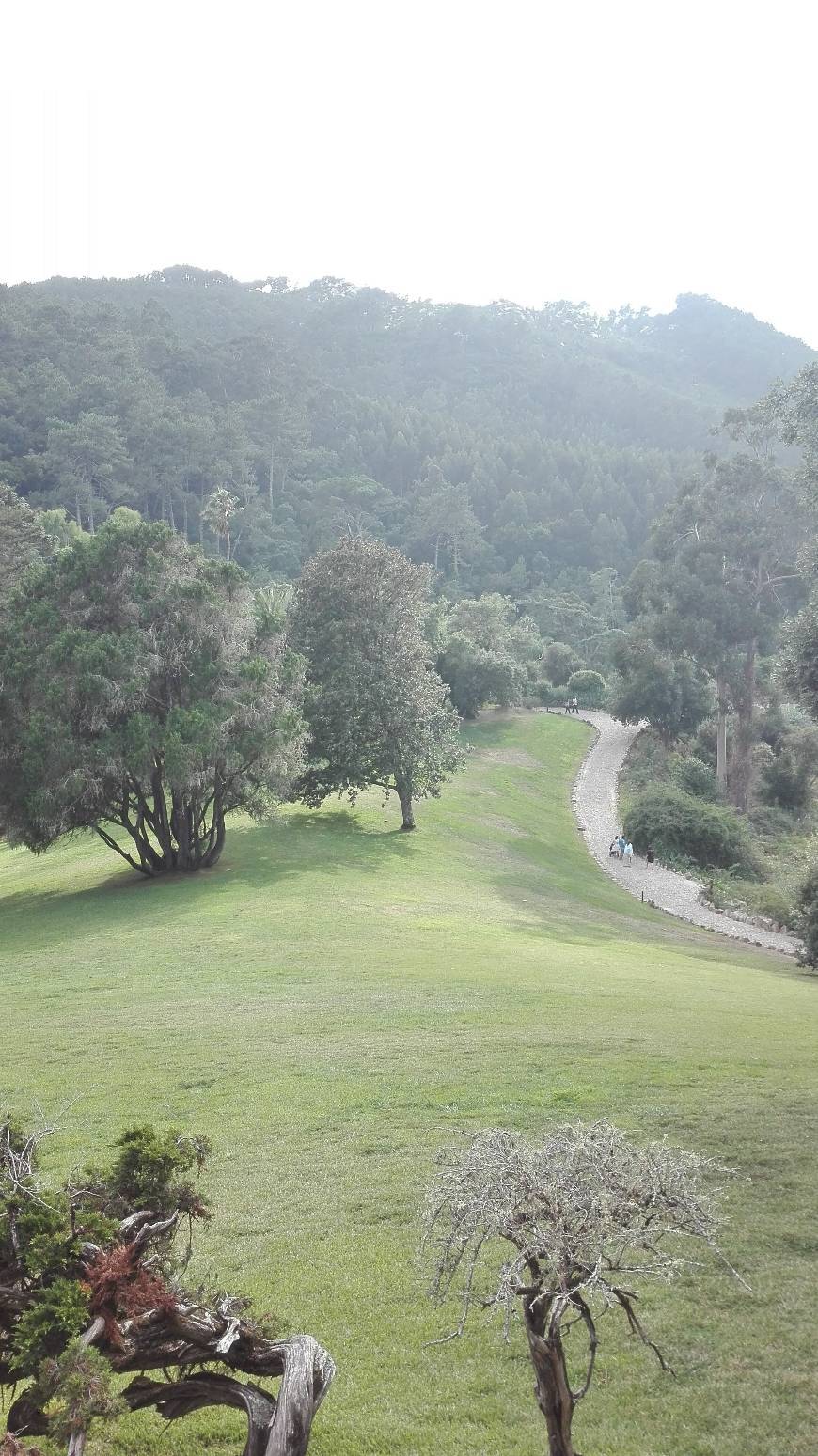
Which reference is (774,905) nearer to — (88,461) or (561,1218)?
(561,1218)

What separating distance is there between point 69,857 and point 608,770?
1495 inches

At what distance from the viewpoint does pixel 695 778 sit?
58.8 meters

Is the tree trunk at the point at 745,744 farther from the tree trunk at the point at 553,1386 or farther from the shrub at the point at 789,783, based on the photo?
the tree trunk at the point at 553,1386

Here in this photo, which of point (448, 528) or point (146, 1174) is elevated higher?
point (448, 528)

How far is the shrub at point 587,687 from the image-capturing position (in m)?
93.5

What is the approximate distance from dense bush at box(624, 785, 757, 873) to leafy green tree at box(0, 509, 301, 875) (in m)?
19.7

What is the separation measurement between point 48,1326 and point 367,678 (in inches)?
1457

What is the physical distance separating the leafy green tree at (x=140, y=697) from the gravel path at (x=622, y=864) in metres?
15.2

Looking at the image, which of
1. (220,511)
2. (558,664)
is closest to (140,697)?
(220,511)

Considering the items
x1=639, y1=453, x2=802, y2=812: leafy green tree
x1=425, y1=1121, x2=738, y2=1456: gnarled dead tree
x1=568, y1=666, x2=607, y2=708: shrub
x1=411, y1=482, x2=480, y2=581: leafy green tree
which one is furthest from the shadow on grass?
x1=411, y1=482, x2=480, y2=581: leafy green tree

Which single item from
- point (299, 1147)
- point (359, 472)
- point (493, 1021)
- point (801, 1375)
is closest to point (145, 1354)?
point (801, 1375)

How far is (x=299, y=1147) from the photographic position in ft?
35.9

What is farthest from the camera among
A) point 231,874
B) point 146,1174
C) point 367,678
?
point 367,678

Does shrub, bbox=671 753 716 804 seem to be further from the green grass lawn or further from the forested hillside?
the forested hillside
